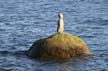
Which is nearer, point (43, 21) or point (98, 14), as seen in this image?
point (43, 21)

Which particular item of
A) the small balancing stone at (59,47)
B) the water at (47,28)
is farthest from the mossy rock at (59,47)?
the water at (47,28)

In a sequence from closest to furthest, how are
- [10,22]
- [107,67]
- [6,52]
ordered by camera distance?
[107,67]
[6,52]
[10,22]

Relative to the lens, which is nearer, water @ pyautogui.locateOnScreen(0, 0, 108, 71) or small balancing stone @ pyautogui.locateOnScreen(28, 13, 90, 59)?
water @ pyautogui.locateOnScreen(0, 0, 108, 71)

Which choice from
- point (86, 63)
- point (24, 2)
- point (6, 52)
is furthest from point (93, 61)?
point (24, 2)

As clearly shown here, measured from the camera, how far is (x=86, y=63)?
3309 centimetres

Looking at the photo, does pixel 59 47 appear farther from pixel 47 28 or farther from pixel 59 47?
pixel 47 28

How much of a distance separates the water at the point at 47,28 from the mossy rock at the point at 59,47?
0.53 m

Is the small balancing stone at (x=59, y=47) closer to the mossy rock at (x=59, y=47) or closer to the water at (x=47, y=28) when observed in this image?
the mossy rock at (x=59, y=47)

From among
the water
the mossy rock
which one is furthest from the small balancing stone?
the water

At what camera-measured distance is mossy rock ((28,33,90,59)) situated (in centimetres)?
3338

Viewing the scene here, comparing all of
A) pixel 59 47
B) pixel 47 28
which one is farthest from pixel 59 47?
pixel 47 28

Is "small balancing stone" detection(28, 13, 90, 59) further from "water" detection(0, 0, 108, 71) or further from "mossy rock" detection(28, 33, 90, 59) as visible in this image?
"water" detection(0, 0, 108, 71)

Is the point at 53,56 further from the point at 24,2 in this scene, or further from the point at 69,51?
the point at 24,2

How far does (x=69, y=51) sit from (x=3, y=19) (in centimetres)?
1828
